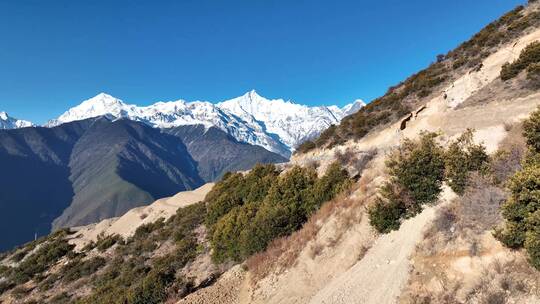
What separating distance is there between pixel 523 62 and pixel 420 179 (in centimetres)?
1641

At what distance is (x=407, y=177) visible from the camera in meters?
14.7

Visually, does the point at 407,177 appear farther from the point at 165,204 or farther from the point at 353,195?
the point at 165,204

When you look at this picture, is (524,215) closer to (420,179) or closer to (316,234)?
(420,179)

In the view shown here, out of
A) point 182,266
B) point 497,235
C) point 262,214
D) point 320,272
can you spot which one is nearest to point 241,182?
point 182,266

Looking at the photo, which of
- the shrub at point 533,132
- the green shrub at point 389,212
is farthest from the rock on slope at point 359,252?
the shrub at point 533,132

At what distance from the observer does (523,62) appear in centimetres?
2403

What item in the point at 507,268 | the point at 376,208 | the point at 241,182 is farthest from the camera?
the point at 241,182

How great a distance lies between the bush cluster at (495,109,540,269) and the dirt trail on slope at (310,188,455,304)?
9.82ft

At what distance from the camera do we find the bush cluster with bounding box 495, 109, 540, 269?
8.92 meters

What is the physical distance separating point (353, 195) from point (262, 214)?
5.75m

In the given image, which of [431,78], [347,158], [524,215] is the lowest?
[524,215]

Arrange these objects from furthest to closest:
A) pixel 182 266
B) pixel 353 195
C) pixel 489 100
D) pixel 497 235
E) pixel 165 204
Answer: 1. pixel 165 204
2. pixel 182 266
3. pixel 489 100
4. pixel 353 195
5. pixel 497 235

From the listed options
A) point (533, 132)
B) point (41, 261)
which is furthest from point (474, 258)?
point (41, 261)

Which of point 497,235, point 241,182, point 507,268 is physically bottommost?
point 507,268
